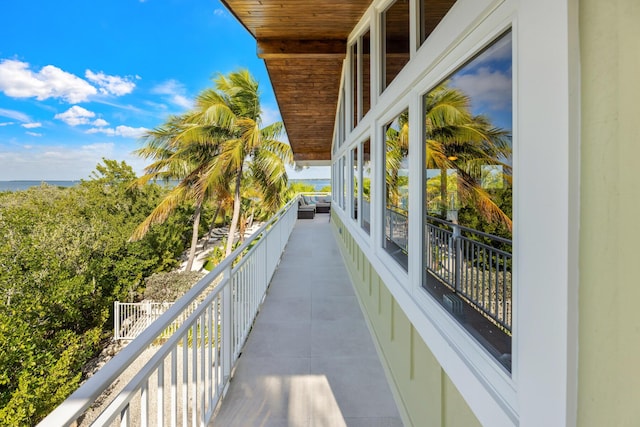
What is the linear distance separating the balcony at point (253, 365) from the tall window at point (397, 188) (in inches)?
41.3

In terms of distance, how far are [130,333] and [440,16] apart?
14.6m

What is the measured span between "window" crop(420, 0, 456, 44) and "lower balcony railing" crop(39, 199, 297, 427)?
190 centimetres

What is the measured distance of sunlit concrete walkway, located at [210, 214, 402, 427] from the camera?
2.08 metres

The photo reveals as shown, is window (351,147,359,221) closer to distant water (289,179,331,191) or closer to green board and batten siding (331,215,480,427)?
green board and batten siding (331,215,480,427)

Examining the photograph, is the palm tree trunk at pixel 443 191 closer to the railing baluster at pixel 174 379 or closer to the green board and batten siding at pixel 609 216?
the green board and batten siding at pixel 609 216

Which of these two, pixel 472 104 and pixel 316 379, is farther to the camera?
pixel 316 379

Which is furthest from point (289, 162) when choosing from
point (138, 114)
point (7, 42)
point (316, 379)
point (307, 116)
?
point (7, 42)

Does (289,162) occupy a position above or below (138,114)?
below

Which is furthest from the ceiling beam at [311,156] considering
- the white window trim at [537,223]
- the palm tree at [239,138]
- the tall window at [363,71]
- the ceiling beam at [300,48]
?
the white window trim at [537,223]

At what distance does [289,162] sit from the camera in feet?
43.5

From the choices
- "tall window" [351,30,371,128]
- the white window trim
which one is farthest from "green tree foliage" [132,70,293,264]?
the white window trim

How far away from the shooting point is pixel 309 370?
8.35ft

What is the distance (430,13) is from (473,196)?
1.07 metres

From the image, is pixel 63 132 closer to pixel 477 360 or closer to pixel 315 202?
pixel 315 202
